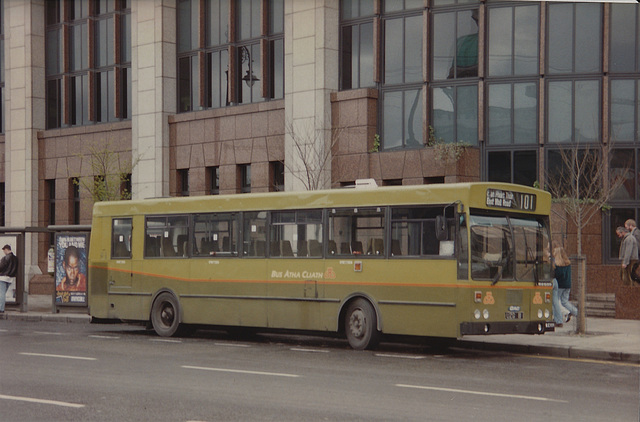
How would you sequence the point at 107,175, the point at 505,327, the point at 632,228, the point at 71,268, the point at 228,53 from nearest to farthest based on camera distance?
1. the point at 505,327
2. the point at 632,228
3. the point at 71,268
4. the point at 228,53
5. the point at 107,175

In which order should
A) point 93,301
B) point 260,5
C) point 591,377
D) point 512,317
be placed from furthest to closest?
point 260,5
point 93,301
point 512,317
point 591,377

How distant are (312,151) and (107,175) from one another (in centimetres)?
854

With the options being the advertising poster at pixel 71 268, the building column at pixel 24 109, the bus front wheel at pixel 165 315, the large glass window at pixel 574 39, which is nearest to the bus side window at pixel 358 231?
the bus front wheel at pixel 165 315

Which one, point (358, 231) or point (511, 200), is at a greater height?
point (511, 200)

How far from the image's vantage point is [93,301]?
2245 centimetres

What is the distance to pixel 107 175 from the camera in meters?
36.0

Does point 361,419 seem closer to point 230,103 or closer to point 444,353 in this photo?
point 444,353

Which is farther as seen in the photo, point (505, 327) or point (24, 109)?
point (24, 109)

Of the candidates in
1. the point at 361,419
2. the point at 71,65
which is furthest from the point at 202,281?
the point at 71,65

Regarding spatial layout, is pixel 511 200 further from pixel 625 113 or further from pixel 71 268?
pixel 71 268

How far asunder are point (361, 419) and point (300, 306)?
28.7 ft

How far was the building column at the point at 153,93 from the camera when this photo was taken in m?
36.4

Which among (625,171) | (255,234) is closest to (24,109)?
(625,171)

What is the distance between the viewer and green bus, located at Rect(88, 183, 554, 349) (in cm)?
1644
